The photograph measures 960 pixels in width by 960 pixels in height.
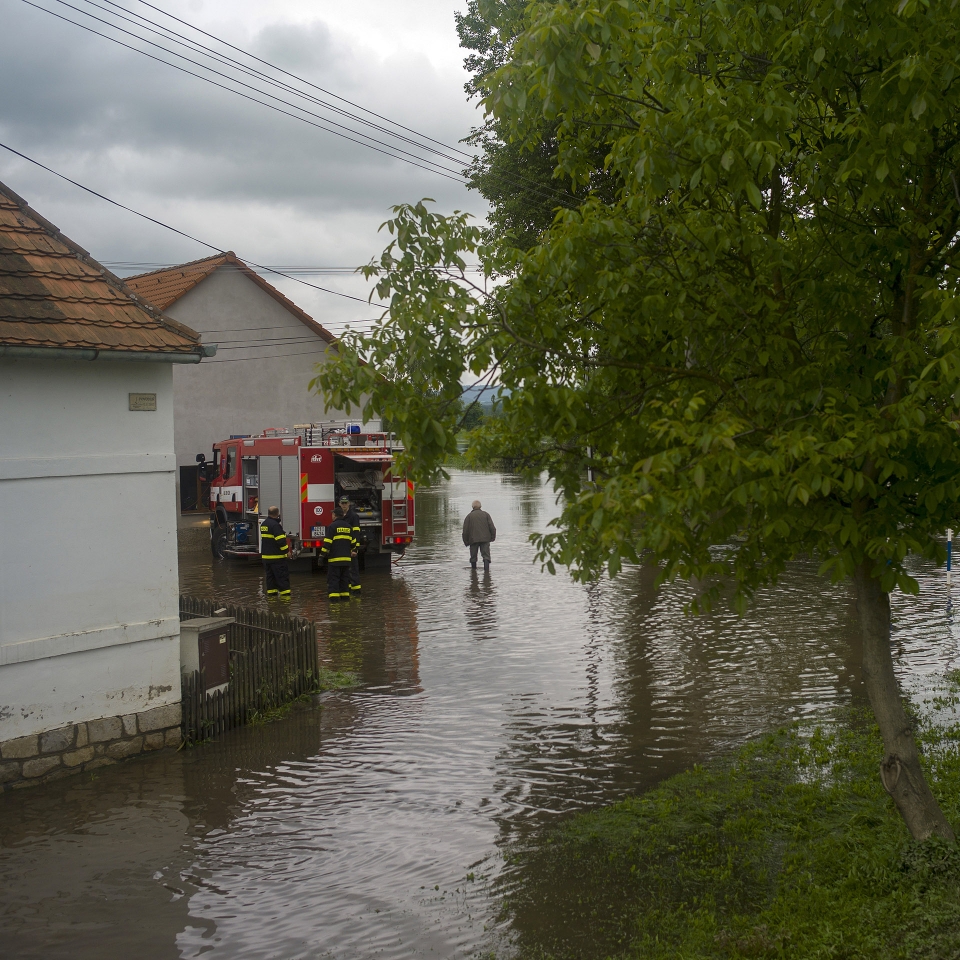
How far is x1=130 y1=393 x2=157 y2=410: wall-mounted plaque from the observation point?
874 cm

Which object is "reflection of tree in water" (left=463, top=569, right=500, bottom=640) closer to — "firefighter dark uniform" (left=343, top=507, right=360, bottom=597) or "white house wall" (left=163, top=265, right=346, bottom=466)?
"firefighter dark uniform" (left=343, top=507, right=360, bottom=597)

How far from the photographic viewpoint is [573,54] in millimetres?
5082

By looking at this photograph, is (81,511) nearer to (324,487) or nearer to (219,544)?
(324,487)

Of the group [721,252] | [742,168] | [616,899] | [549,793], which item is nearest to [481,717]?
[549,793]

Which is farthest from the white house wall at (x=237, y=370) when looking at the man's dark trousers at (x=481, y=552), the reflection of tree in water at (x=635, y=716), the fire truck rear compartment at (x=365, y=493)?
the reflection of tree in water at (x=635, y=716)

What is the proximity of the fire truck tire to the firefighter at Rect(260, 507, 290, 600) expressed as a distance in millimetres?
5607

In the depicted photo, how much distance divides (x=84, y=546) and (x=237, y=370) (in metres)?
23.6

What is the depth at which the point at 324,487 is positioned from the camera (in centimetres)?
1992

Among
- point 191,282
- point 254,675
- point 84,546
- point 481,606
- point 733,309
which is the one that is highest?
point 191,282

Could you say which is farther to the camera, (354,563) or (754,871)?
(354,563)

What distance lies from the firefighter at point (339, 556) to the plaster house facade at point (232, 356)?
12.9 meters

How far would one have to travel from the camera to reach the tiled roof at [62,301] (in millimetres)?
7969

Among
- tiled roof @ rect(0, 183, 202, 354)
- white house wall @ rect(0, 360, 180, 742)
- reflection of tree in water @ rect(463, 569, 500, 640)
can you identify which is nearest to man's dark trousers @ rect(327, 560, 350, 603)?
reflection of tree in water @ rect(463, 569, 500, 640)

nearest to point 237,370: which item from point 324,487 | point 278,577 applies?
point 324,487
